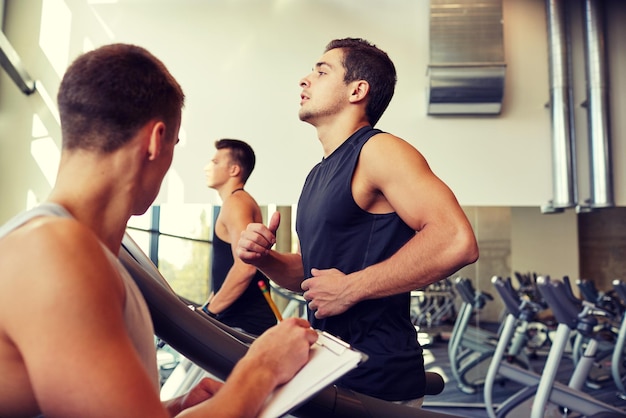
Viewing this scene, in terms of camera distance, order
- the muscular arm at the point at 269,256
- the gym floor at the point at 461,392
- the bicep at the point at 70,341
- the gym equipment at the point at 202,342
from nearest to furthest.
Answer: the bicep at the point at 70,341
the gym equipment at the point at 202,342
the muscular arm at the point at 269,256
the gym floor at the point at 461,392

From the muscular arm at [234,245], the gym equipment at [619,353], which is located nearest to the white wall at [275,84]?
the gym equipment at [619,353]

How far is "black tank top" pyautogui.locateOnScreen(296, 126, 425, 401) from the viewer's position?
132 centimetres

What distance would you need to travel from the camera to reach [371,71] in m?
1.70

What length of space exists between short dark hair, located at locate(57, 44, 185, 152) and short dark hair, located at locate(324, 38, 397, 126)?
3.13 ft

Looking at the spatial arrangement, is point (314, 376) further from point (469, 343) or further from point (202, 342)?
point (469, 343)

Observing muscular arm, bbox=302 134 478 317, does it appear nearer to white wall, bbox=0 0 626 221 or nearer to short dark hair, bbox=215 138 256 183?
short dark hair, bbox=215 138 256 183

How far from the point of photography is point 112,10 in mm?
5387

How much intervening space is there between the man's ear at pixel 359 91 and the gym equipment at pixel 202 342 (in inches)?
35.3

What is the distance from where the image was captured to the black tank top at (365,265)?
132cm

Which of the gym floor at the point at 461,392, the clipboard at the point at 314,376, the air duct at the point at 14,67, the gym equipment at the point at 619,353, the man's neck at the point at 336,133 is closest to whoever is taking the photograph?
the clipboard at the point at 314,376

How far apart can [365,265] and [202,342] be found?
570 mm

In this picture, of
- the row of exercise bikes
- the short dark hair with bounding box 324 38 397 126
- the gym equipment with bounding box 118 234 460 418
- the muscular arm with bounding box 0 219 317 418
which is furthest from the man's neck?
the row of exercise bikes

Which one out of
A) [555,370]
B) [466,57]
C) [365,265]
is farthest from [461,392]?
[365,265]

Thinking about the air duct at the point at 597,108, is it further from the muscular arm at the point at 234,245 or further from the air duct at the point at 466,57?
the muscular arm at the point at 234,245
